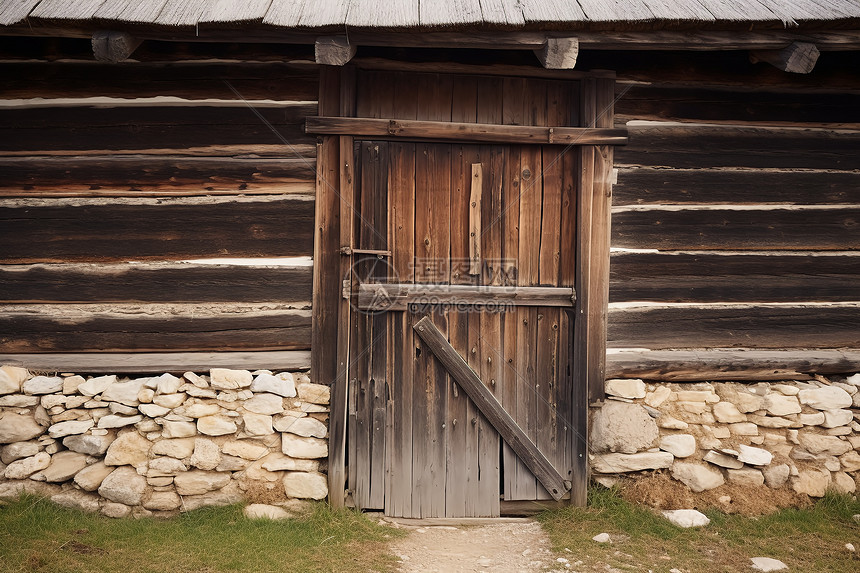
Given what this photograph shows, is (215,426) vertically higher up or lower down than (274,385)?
lower down

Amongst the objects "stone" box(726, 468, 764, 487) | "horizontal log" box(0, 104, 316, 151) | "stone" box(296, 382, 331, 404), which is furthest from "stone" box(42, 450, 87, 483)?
"stone" box(726, 468, 764, 487)

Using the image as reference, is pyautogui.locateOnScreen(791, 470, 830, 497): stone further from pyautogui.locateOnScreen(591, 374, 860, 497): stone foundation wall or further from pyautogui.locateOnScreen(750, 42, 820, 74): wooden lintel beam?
pyautogui.locateOnScreen(750, 42, 820, 74): wooden lintel beam

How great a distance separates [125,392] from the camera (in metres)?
3.74

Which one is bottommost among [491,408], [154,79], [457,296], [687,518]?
[687,518]

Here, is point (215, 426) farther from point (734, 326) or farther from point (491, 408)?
point (734, 326)

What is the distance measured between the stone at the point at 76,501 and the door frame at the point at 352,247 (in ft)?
4.65

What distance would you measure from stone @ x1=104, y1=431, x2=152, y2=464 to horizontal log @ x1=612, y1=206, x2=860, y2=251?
10.6 ft

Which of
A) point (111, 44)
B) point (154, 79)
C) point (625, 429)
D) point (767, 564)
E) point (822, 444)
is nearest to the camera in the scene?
point (111, 44)

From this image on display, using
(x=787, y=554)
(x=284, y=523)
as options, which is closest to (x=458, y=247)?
(x=284, y=523)

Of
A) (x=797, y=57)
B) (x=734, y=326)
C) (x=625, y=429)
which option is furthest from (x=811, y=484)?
(x=797, y=57)

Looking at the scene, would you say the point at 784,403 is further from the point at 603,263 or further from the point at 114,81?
the point at 114,81

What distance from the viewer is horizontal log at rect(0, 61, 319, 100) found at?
12.4ft

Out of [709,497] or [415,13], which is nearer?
[415,13]

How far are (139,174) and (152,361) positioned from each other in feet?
3.80
